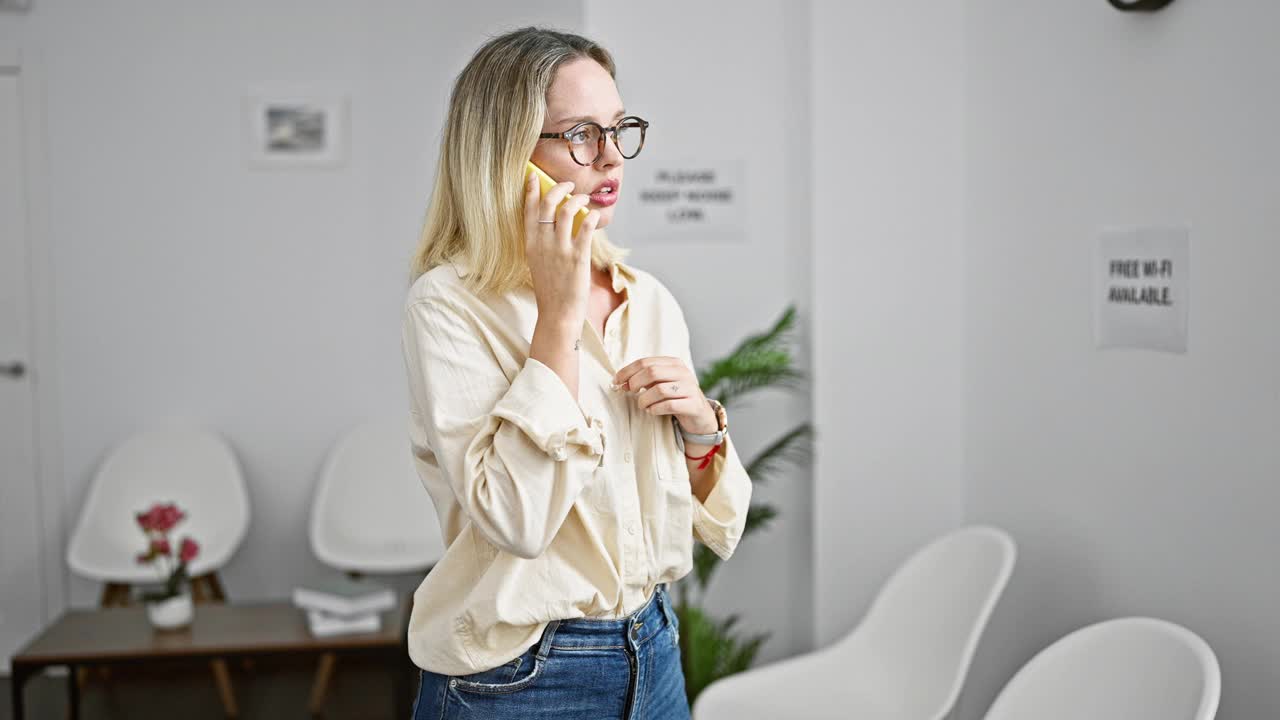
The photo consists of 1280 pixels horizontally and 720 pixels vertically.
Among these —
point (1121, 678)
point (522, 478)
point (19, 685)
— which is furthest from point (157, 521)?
point (1121, 678)

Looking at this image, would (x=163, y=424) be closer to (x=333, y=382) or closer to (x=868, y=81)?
(x=333, y=382)

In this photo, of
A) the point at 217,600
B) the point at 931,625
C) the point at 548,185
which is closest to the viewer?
the point at 548,185

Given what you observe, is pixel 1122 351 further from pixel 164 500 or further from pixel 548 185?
pixel 164 500

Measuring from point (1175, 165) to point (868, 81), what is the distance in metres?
1.12

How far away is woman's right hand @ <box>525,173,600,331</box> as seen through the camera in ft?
4.12

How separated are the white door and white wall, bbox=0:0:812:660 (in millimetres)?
117

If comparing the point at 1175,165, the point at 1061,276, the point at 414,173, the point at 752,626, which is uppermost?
the point at 414,173

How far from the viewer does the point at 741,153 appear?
322 centimetres

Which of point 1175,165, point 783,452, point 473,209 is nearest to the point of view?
point 473,209

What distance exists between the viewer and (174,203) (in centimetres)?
446

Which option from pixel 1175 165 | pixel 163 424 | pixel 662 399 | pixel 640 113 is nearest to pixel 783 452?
pixel 640 113

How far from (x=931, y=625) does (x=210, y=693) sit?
9.21ft

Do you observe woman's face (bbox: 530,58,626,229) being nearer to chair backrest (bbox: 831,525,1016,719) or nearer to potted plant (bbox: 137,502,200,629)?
chair backrest (bbox: 831,525,1016,719)

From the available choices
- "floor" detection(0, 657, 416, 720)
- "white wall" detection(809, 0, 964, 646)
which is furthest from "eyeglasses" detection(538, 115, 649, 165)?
"floor" detection(0, 657, 416, 720)
